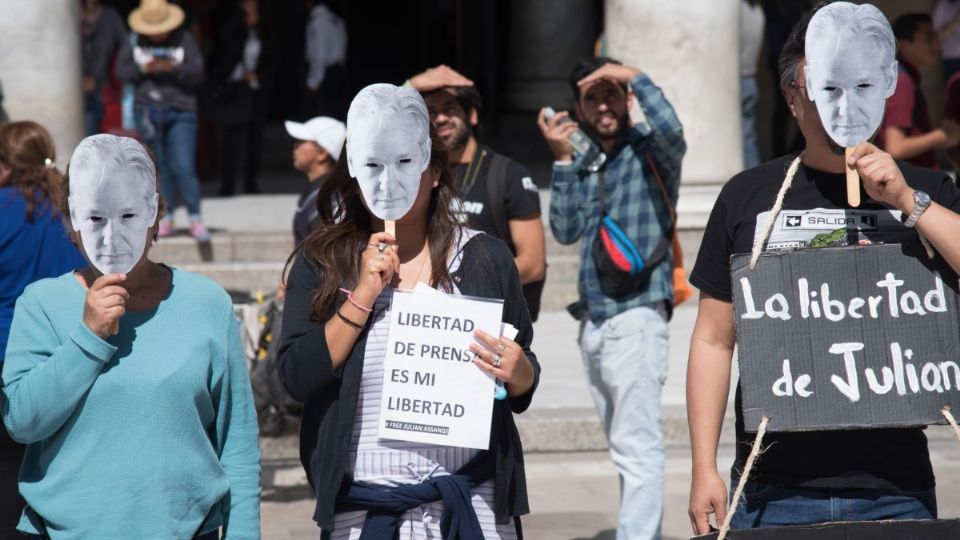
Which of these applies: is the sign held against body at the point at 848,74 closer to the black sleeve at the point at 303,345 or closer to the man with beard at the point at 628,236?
the black sleeve at the point at 303,345

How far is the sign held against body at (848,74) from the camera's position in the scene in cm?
323

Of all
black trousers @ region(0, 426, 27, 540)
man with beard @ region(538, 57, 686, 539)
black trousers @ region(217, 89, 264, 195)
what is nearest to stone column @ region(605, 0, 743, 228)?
black trousers @ region(217, 89, 264, 195)

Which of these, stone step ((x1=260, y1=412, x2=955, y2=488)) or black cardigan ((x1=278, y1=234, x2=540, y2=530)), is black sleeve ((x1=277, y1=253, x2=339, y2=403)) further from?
stone step ((x1=260, y1=412, x2=955, y2=488))

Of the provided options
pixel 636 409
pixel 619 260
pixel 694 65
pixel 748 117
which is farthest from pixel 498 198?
pixel 748 117

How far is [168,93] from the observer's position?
11.3 m

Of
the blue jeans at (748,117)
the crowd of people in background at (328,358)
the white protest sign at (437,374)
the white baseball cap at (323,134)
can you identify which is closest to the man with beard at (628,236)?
the white baseball cap at (323,134)

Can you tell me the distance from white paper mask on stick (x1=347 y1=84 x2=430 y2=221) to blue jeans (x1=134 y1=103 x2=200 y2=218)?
797cm

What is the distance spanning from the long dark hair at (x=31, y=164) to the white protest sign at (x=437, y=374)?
6.65 feet

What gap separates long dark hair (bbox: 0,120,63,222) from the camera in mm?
5016

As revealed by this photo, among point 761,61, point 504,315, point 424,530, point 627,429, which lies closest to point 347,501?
point 424,530

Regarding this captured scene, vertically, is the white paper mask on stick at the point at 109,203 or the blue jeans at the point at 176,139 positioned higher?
the blue jeans at the point at 176,139

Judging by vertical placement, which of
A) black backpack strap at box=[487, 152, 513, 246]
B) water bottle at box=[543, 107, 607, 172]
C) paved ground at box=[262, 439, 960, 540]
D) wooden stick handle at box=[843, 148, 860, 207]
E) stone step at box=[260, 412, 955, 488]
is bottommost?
paved ground at box=[262, 439, 960, 540]

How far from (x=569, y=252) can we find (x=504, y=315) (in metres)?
7.95

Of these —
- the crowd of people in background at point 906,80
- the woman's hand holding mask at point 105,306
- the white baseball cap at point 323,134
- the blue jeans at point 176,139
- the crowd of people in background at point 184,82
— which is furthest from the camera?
the crowd of people in background at point 184,82
